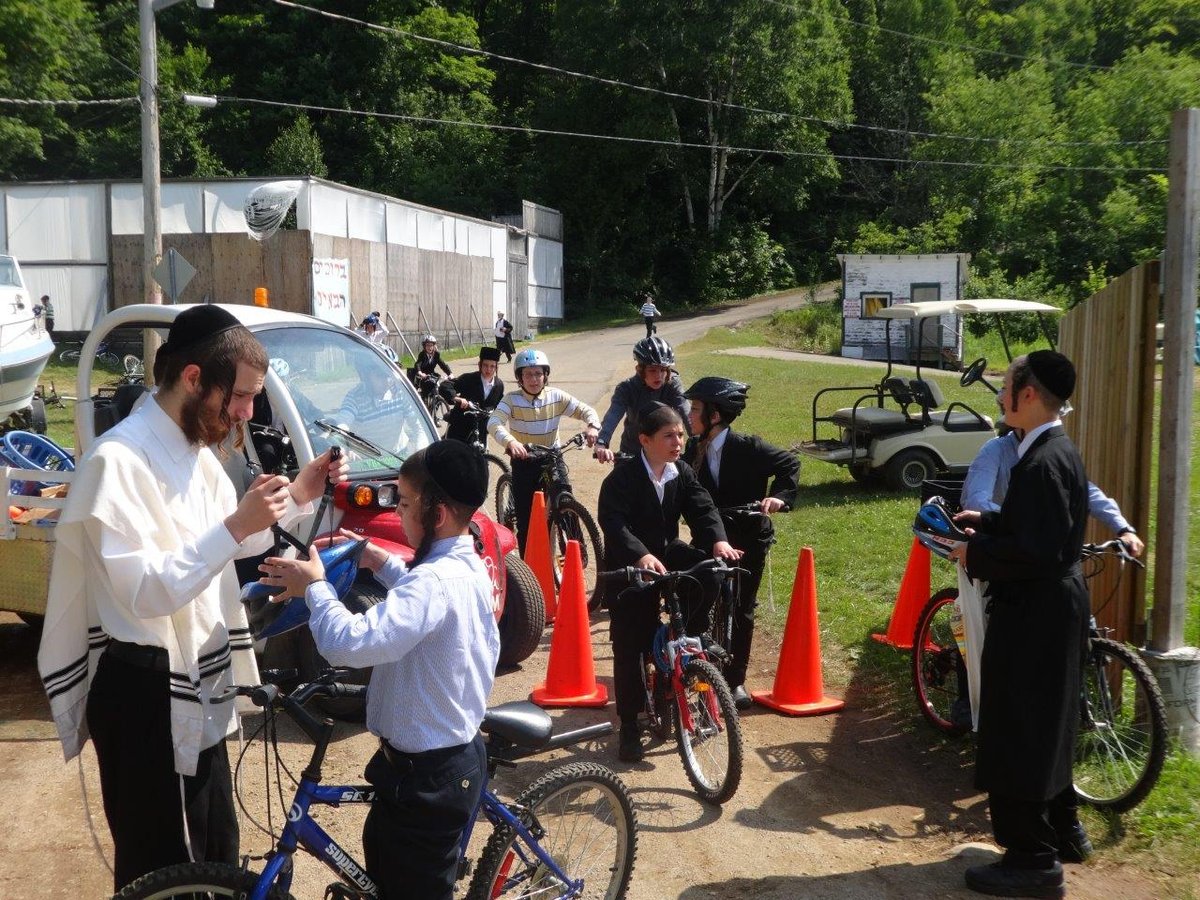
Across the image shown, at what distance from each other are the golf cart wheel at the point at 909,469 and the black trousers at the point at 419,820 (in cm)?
1089

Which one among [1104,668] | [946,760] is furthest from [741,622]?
[1104,668]

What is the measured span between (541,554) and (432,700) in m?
5.42

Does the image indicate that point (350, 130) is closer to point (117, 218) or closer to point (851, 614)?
point (117, 218)

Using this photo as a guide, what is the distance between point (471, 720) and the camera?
3283 millimetres

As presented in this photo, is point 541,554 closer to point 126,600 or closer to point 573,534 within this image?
point 573,534

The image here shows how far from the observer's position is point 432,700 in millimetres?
3211

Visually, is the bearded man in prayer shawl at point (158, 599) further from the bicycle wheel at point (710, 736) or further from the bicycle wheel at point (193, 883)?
the bicycle wheel at point (710, 736)

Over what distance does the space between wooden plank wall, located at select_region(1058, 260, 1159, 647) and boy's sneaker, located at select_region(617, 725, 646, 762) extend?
254 centimetres

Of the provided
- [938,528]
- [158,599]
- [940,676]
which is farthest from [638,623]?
[158,599]

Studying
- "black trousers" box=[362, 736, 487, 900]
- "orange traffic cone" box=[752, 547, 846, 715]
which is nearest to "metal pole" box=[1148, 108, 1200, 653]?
"orange traffic cone" box=[752, 547, 846, 715]

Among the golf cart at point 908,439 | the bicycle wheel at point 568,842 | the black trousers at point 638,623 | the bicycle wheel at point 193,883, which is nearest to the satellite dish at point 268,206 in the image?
the golf cart at point 908,439

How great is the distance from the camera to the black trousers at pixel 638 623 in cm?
590

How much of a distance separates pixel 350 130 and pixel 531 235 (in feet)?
58.3

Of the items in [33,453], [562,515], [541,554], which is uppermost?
[33,453]
